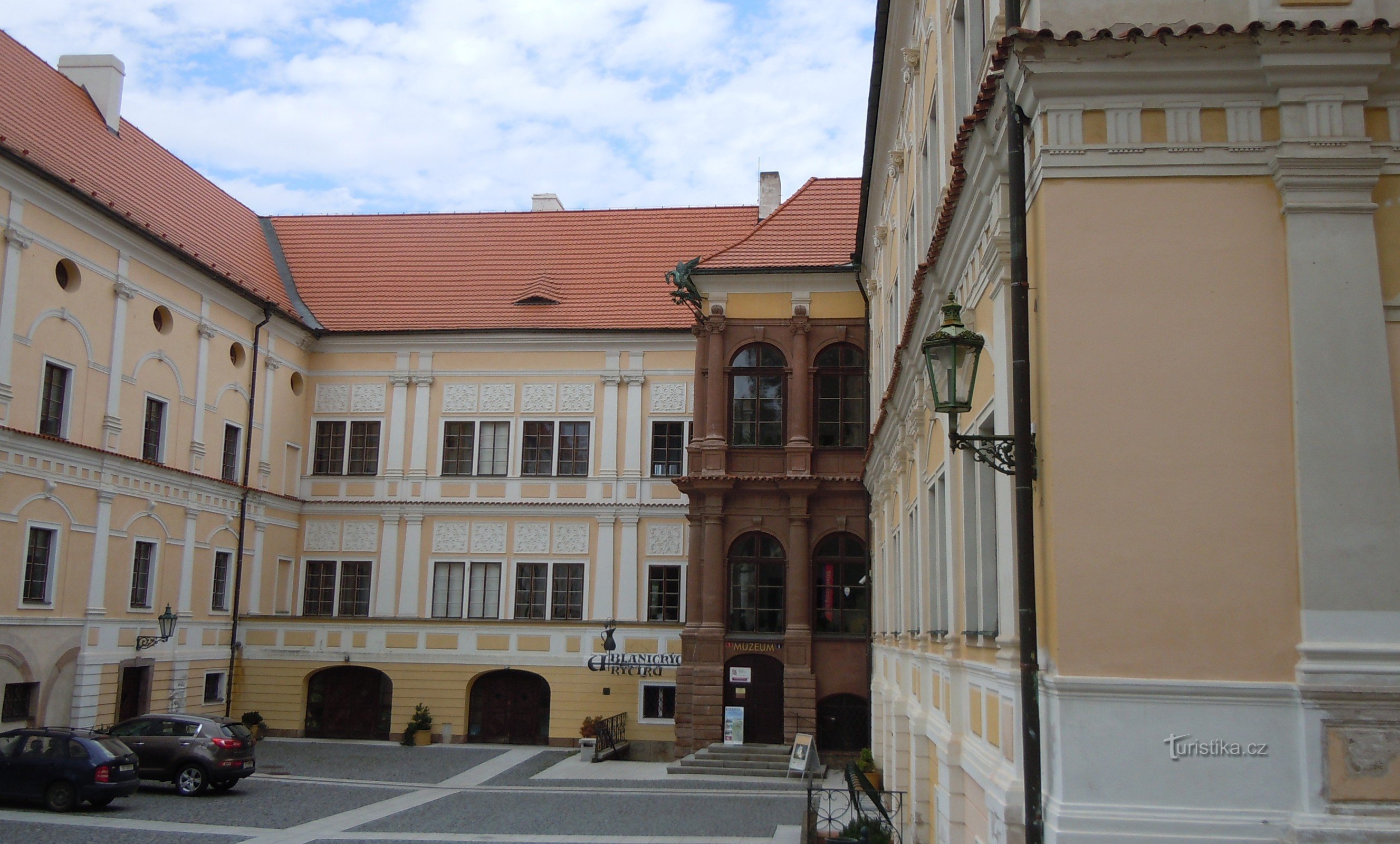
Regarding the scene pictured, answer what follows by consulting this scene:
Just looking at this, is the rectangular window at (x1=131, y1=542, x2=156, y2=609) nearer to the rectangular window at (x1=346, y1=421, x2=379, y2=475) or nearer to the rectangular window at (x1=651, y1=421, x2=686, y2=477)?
the rectangular window at (x1=346, y1=421, x2=379, y2=475)

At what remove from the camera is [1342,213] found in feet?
24.4

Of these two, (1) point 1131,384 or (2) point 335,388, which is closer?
(1) point 1131,384

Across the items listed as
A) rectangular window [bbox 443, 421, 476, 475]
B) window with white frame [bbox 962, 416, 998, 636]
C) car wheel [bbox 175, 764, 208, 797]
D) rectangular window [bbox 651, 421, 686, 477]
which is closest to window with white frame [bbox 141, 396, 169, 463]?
rectangular window [bbox 443, 421, 476, 475]

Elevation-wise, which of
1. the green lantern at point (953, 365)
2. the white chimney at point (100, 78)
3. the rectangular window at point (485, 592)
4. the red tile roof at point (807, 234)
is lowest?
the rectangular window at point (485, 592)

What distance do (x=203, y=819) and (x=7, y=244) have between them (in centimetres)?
1319

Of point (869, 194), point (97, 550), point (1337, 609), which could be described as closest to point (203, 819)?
point (97, 550)

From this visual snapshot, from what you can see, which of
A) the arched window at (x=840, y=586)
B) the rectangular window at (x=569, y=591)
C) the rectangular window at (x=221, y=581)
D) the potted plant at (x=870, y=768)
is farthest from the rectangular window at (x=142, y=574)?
the potted plant at (x=870, y=768)

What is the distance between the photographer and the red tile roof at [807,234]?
31281 millimetres

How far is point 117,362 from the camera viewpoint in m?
28.8

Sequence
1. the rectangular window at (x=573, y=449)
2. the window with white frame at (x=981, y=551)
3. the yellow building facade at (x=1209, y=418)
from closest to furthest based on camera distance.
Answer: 1. the yellow building facade at (x=1209, y=418)
2. the window with white frame at (x=981, y=551)
3. the rectangular window at (x=573, y=449)

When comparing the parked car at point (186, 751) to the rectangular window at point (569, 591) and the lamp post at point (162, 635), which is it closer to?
the lamp post at point (162, 635)

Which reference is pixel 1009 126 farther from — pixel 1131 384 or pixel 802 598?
pixel 802 598

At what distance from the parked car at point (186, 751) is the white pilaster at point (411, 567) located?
12929mm

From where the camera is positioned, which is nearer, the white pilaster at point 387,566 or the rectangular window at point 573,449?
the white pilaster at point 387,566
